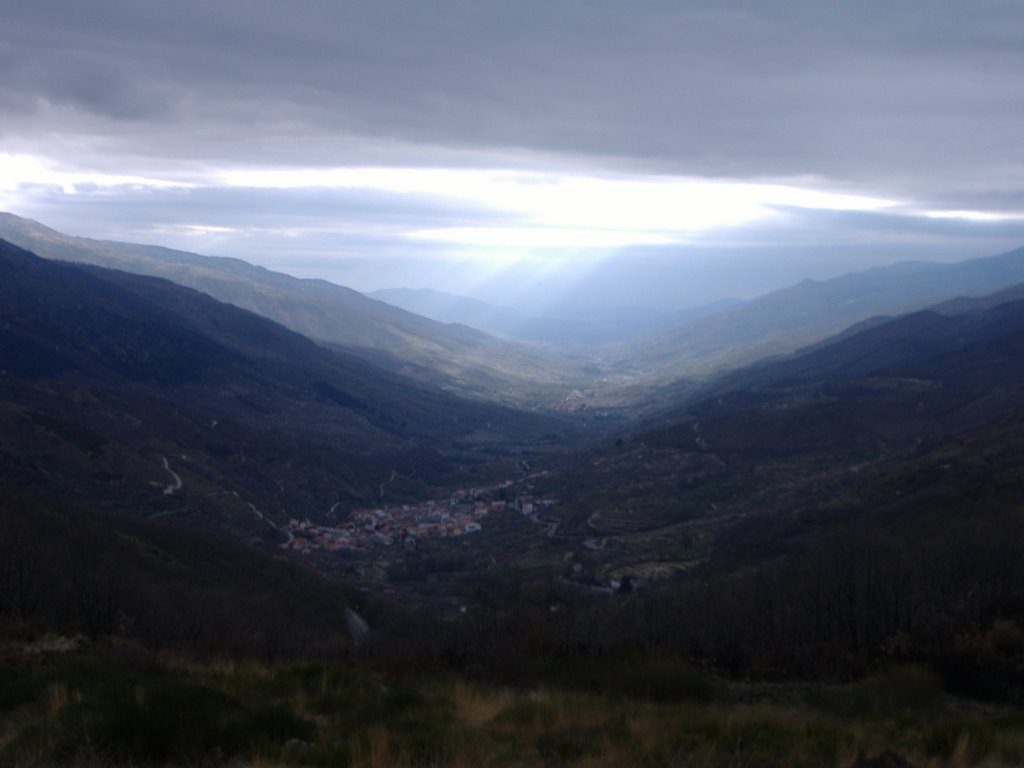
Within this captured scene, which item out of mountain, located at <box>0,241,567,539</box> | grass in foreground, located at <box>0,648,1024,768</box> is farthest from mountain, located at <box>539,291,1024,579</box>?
mountain, located at <box>0,241,567,539</box>

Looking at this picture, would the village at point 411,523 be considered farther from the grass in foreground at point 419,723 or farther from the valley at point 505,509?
the grass in foreground at point 419,723

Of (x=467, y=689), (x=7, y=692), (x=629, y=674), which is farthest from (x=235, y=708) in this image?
(x=629, y=674)

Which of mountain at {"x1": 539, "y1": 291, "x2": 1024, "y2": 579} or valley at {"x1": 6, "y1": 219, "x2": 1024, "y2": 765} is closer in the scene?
valley at {"x1": 6, "y1": 219, "x2": 1024, "y2": 765}

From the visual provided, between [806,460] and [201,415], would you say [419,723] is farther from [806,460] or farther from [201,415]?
[201,415]

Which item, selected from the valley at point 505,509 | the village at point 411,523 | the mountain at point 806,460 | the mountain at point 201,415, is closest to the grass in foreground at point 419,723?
the valley at point 505,509

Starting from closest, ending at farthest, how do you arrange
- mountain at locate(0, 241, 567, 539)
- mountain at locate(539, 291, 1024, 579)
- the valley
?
the valley → mountain at locate(539, 291, 1024, 579) → mountain at locate(0, 241, 567, 539)

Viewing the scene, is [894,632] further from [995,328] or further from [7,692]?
[995,328]

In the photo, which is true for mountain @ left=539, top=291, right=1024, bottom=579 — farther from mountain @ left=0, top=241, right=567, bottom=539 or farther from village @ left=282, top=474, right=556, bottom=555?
mountain @ left=0, top=241, right=567, bottom=539
